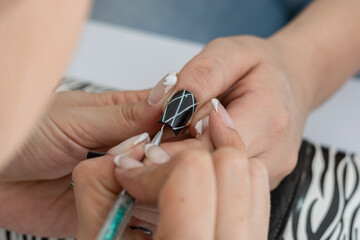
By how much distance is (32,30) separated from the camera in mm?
165

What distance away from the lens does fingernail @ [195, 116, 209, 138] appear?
0.44m

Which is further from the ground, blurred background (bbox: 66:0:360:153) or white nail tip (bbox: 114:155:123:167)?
white nail tip (bbox: 114:155:123:167)

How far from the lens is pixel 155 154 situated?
14.4 inches

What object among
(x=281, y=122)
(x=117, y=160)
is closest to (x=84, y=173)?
(x=117, y=160)

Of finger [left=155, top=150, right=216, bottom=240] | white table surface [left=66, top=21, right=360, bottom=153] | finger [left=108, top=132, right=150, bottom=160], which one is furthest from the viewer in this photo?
white table surface [left=66, top=21, right=360, bottom=153]

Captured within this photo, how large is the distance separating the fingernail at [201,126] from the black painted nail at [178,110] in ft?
0.05

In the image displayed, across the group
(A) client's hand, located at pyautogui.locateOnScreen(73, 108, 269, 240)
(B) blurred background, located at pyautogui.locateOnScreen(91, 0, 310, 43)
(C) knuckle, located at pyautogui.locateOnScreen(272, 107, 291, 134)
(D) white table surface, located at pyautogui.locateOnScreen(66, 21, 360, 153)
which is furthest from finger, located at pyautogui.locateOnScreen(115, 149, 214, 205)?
(B) blurred background, located at pyautogui.locateOnScreen(91, 0, 310, 43)

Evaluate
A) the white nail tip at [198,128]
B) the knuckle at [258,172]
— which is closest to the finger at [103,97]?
the white nail tip at [198,128]

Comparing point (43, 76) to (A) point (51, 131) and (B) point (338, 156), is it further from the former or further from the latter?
(B) point (338, 156)

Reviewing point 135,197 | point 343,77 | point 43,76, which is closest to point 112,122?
point 135,197

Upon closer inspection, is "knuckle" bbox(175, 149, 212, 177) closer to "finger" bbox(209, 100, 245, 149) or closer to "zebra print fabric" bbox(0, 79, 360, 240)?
"finger" bbox(209, 100, 245, 149)

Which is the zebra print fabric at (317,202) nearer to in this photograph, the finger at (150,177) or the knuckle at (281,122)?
the knuckle at (281,122)

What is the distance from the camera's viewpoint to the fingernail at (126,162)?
361mm

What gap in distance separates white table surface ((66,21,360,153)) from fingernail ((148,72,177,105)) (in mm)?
226
